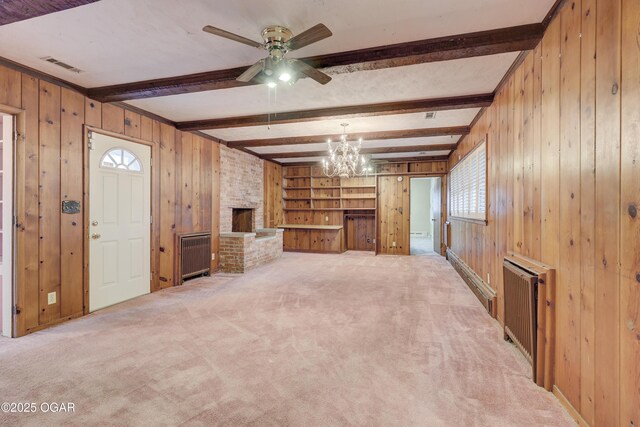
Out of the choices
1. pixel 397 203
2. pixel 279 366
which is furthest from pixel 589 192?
pixel 397 203

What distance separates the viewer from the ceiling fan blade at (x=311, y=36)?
76.6 inches

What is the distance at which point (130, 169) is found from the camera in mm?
4184

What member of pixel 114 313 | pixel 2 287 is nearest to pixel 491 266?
pixel 114 313

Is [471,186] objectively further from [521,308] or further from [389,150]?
[521,308]

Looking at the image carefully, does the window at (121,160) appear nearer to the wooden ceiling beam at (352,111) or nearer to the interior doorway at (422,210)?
the wooden ceiling beam at (352,111)

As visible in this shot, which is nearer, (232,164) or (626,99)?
(626,99)

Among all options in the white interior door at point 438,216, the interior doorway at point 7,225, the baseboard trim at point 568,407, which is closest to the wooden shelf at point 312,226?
the white interior door at point 438,216

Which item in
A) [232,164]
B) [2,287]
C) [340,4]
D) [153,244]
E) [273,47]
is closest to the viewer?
[340,4]

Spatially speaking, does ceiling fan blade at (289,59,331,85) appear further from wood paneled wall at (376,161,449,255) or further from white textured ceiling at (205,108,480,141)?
wood paneled wall at (376,161,449,255)

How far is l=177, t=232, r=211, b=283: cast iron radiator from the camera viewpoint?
199 inches

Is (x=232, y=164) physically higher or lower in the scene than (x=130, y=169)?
higher

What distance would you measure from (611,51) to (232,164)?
6172 mm

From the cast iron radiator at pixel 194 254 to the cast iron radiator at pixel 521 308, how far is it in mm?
4615

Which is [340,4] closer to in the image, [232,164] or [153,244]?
[153,244]
